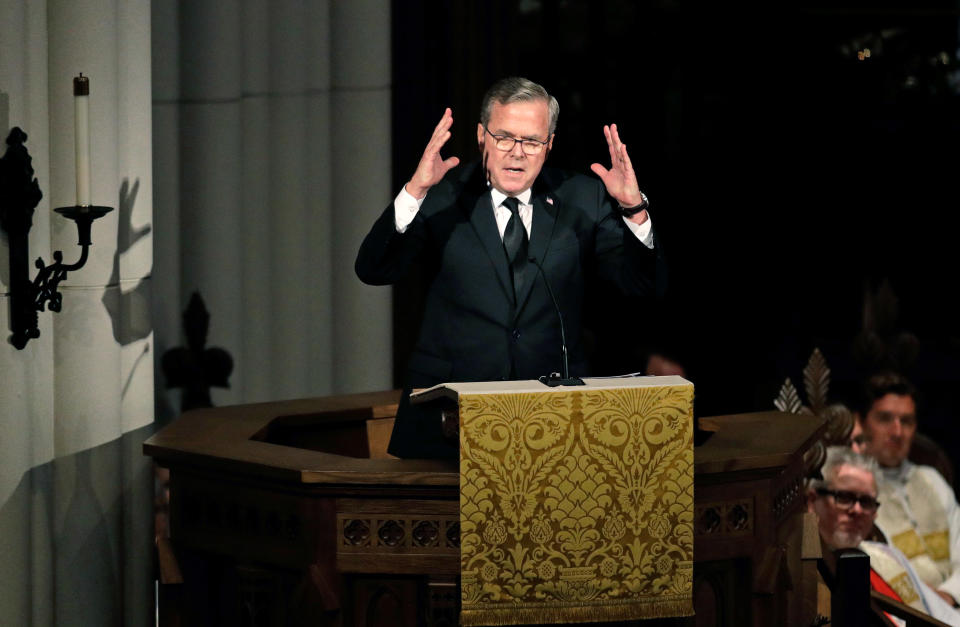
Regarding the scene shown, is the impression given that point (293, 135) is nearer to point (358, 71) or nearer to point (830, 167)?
point (358, 71)

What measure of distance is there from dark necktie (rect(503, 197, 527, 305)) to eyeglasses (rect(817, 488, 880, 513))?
2.26 meters

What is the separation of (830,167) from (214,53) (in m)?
4.07

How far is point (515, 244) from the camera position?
3840 mm

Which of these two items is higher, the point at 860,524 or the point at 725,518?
the point at 725,518

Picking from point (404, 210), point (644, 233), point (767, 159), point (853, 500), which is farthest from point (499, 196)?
point (767, 159)

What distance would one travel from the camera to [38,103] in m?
4.08

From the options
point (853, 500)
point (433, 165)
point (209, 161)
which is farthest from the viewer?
point (209, 161)

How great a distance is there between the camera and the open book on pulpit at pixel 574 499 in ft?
11.1

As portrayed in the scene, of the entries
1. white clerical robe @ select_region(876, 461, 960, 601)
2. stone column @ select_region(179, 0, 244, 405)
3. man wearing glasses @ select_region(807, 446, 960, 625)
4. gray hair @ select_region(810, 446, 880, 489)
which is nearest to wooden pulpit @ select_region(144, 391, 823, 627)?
man wearing glasses @ select_region(807, 446, 960, 625)

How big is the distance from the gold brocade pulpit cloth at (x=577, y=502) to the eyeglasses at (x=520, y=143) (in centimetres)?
62

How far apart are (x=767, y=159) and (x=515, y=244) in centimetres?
501

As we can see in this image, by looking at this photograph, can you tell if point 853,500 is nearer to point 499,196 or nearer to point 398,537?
point 499,196

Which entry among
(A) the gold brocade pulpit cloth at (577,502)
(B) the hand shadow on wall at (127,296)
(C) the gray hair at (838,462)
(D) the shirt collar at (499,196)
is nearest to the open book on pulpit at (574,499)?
(A) the gold brocade pulpit cloth at (577,502)

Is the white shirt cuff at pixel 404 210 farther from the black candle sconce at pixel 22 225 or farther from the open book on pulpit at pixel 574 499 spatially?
the black candle sconce at pixel 22 225
